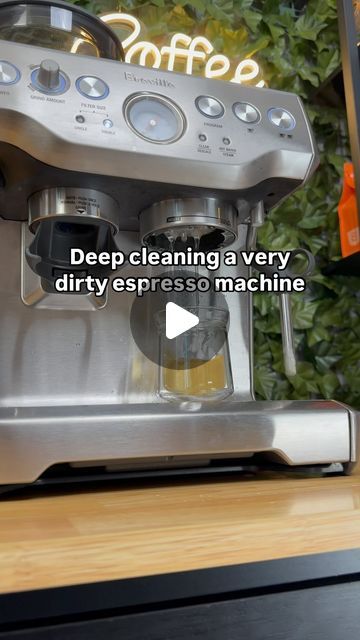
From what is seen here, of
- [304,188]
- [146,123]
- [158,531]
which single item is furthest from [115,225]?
[304,188]

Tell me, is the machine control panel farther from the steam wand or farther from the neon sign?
the neon sign

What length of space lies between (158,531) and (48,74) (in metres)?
0.42

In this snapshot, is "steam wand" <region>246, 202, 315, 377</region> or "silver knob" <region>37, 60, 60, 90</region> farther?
"steam wand" <region>246, 202, 315, 377</region>

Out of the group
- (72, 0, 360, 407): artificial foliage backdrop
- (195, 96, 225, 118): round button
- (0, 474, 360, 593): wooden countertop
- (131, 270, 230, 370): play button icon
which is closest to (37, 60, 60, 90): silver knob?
(195, 96, 225, 118): round button

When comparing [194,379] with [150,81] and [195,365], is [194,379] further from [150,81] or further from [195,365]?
[150,81]

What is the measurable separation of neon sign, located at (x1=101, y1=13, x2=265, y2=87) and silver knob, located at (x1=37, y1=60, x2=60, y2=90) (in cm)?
30

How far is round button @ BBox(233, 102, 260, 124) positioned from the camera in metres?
0.61

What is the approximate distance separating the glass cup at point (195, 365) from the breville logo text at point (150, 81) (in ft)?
0.80

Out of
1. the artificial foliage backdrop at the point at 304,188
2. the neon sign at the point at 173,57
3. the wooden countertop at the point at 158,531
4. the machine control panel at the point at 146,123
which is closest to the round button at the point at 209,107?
the machine control panel at the point at 146,123

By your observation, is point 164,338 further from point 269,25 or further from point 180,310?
point 269,25

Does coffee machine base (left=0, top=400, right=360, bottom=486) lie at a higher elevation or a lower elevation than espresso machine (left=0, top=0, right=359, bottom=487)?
lower

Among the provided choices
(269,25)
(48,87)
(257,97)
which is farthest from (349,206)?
(48,87)

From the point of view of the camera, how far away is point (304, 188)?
117 centimetres

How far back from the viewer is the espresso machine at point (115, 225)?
0.53 metres
